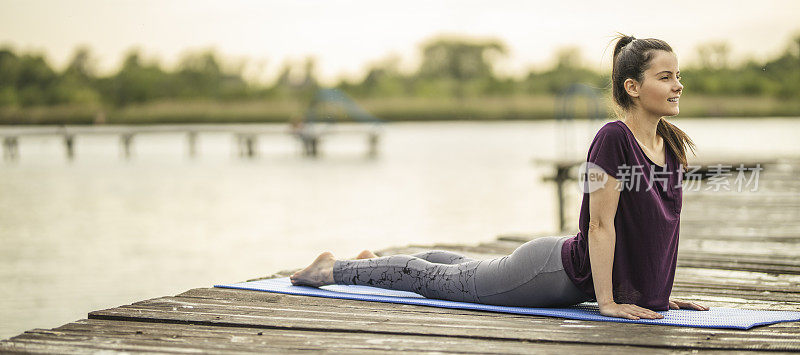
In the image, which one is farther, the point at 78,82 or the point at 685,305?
the point at 78,82

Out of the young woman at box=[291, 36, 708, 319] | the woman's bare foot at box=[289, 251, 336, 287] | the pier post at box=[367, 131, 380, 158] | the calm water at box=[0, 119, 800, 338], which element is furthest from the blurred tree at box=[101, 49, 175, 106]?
the young woman at box=[291, 36, 708, 319]

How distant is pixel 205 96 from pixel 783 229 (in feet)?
183

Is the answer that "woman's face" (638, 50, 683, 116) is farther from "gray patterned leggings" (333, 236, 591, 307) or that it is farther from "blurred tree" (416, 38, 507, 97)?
"blurred tree" (416, 38, 507, 97)

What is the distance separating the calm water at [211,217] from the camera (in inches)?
408

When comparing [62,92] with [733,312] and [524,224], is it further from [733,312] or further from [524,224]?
[733,312]

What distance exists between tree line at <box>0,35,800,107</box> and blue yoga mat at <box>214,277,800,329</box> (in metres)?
49.2

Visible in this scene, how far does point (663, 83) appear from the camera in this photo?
10.7ft

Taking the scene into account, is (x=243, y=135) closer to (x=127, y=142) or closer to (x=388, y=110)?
(x=127, y=142)

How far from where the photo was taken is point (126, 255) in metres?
12.2

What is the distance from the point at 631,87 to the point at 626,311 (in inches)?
32.1

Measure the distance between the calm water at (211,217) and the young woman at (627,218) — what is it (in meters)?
5.56

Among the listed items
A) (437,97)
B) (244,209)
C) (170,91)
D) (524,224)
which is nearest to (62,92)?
(170,91)

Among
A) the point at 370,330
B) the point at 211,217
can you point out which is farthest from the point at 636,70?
the point at 211,217

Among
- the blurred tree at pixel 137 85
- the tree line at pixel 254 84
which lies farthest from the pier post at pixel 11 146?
the blurred tree at pixel 137 85
